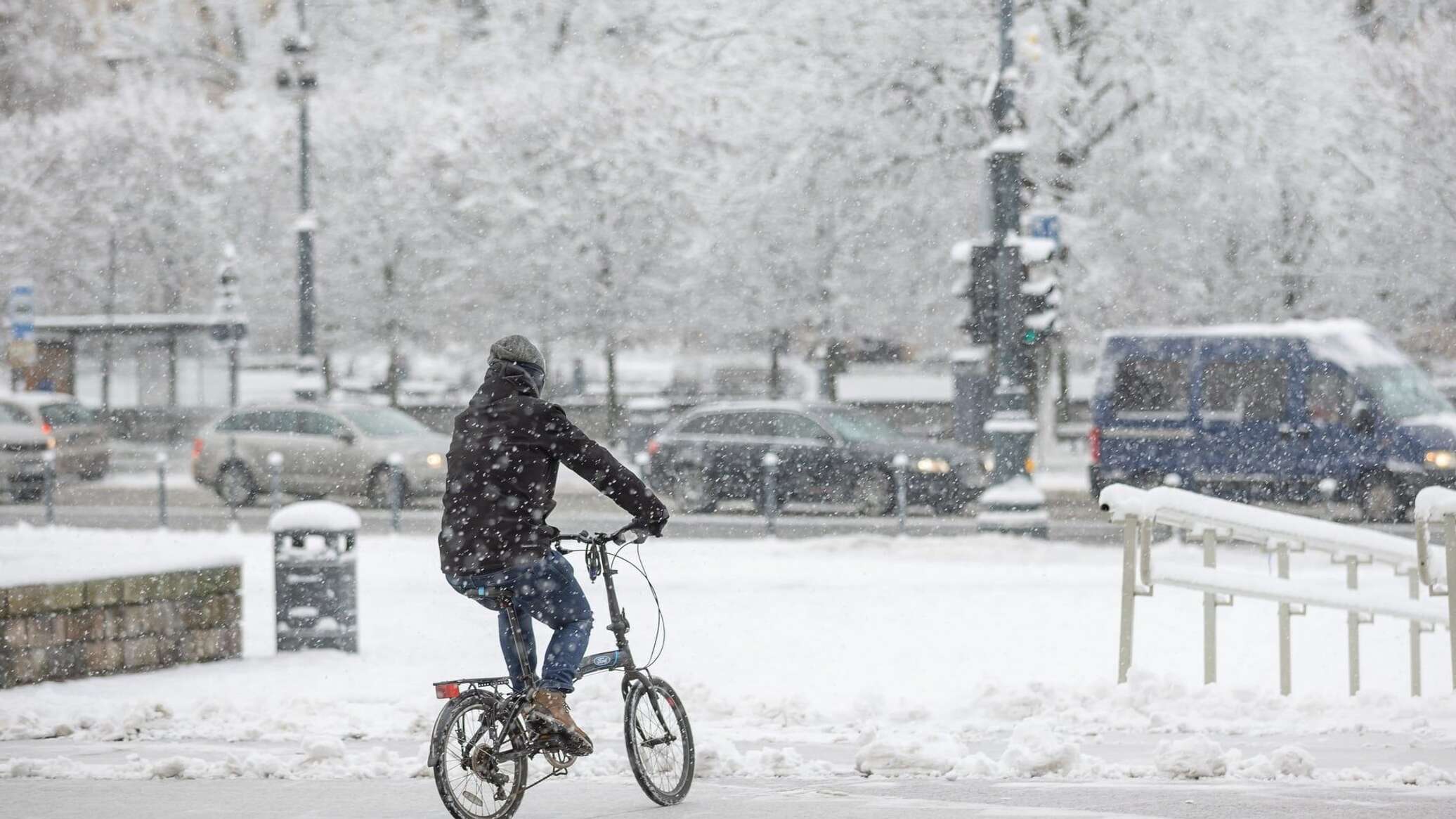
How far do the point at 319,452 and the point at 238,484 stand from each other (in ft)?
4.32

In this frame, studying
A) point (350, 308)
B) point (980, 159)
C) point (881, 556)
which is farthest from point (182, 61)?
point (881, 556)

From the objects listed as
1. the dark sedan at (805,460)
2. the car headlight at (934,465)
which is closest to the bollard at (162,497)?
the dark sedan at (805,460)

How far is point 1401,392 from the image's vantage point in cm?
2219

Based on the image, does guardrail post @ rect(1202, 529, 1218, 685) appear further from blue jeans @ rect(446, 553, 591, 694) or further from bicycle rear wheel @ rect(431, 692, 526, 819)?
bicycle rear wheel @ rect(431, 692, 526, 819)

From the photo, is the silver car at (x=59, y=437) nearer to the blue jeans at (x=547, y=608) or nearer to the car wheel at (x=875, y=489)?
the car wheel at (x=875, y=489)

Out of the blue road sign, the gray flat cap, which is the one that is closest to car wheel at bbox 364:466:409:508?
the blue road sign

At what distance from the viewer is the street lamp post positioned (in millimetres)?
24953

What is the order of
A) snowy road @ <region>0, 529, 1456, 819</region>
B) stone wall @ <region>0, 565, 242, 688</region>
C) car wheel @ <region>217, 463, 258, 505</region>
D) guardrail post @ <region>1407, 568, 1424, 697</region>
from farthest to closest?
car wheel @ <region>217, 463, 258, 505</region>
stone wall @ <region>0, 565, 242, 688</region>
guardrail post @ <region>1407, 568, 1424, 697</region>
snowy road @ <region>0, 529, 1456, 819</region>

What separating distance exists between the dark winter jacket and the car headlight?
16.7m

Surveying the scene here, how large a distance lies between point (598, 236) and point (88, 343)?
32.4ft

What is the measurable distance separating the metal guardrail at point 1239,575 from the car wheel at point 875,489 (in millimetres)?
13278

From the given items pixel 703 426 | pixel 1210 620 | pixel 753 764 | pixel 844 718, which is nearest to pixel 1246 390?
pixel 703 426

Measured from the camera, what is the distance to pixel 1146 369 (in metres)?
23.2

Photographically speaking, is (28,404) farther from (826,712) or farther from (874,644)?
(826,712)
